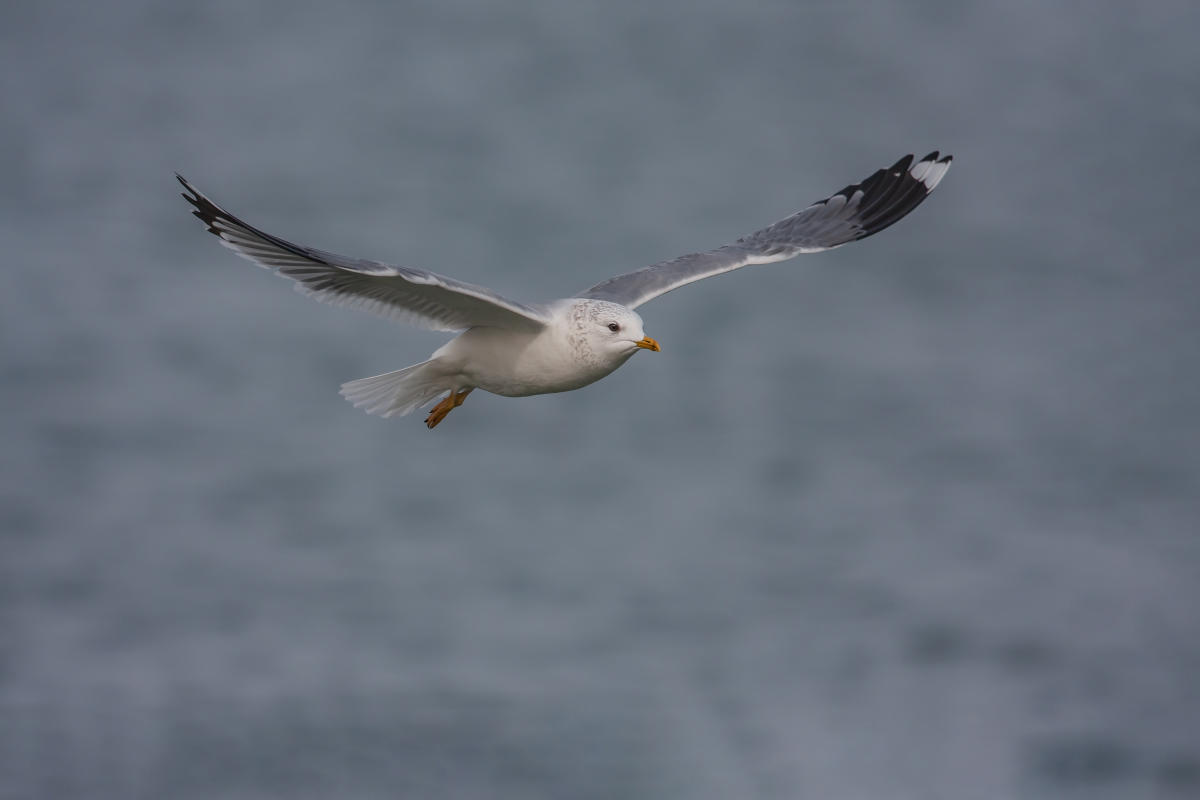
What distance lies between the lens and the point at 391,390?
30.6 ft

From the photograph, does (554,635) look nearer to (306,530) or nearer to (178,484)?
(306,530)

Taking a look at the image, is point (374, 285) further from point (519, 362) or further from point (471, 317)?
point (519, 362)

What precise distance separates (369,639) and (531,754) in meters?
2.40

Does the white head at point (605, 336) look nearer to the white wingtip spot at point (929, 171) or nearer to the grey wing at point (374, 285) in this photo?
the grey wing at point (374, 285)

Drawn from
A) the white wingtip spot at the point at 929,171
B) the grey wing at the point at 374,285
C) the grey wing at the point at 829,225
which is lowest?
the grey wing at the point at 374,285

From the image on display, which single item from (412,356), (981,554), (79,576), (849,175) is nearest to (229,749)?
(79,576)

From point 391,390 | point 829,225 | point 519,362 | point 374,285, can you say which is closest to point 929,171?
point 829,225

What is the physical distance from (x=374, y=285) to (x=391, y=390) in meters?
0.99

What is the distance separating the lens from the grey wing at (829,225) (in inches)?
396

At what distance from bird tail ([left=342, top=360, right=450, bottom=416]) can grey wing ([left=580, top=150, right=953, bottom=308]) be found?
120cm

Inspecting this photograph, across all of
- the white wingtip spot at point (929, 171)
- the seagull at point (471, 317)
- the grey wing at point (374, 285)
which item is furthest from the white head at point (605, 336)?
the white wingtip spot at point (929, 171)

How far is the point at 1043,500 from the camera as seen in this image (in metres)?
24.1

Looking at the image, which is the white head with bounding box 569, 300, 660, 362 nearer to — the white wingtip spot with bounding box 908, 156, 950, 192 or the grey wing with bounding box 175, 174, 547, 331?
the grey wing with bounding box 175, 174, 547, 331

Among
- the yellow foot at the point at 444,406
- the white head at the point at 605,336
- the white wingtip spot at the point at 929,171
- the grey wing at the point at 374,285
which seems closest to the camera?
the grey wing at the point at 374,285
